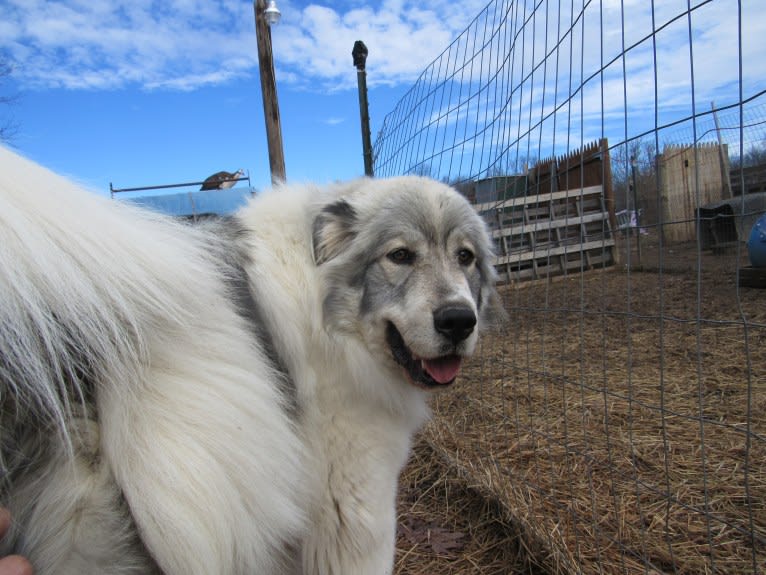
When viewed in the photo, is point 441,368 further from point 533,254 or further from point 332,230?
point 533,254

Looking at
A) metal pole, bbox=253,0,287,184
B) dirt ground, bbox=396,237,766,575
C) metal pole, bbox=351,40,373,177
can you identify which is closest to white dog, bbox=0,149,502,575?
dirt ground, bbox=396,237,766,575

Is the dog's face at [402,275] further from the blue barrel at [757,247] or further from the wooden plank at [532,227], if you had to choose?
the blue barrel at [757,247]

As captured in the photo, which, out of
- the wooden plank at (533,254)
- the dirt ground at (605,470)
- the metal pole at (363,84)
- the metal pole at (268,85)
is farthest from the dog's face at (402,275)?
the metal pole at (268,85)

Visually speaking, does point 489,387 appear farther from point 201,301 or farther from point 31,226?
point 31,226

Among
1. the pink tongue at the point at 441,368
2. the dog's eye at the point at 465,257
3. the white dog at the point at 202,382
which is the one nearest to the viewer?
the white dog at the point at 202,382

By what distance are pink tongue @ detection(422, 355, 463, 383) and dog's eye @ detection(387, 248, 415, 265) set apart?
0.40 m

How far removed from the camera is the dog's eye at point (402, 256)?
78.0 inches

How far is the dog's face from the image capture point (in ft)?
5.99

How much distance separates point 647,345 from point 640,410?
172 centimetres

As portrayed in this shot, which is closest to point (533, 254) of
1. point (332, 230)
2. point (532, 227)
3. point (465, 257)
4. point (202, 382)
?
point (465, 257)

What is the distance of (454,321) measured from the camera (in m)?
1.79

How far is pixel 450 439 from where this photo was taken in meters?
3.39

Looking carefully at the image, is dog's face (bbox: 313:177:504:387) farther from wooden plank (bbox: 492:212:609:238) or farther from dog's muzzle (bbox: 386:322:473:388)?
wooden plank (bbox: 492:212:609:238)

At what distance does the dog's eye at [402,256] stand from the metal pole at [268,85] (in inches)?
179
